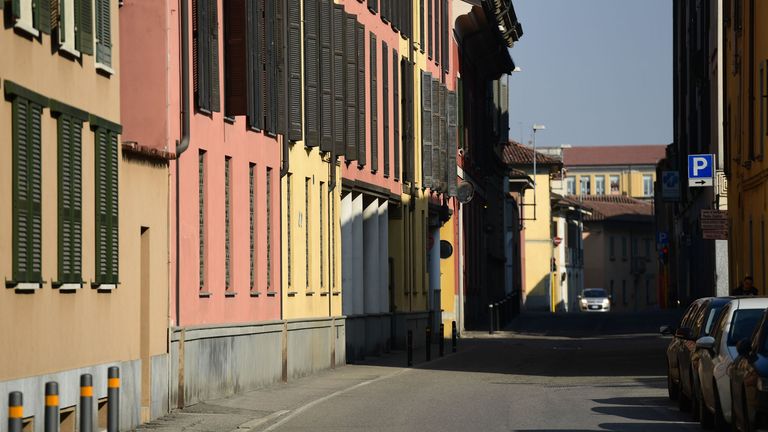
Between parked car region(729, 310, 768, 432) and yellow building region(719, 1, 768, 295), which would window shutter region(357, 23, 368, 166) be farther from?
parked car region(729, 310, 768, 432)

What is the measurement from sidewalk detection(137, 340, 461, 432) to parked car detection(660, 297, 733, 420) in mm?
4928

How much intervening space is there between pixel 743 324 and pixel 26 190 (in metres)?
7.58

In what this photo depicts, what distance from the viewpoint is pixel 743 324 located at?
63.1ft

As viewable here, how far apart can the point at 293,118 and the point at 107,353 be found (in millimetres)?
12064

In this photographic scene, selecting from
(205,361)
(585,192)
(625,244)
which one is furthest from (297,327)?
(585,192)

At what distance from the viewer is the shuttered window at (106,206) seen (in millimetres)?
20188

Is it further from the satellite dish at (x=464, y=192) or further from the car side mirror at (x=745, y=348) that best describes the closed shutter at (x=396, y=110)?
the car side mirror at (x=745, y=348)

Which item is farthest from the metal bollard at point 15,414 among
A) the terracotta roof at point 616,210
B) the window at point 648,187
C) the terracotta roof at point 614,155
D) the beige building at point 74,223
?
the window at point 648,187

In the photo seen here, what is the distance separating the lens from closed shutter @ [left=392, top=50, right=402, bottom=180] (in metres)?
44.1

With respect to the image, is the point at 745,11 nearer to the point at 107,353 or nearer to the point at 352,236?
the point at 352,236

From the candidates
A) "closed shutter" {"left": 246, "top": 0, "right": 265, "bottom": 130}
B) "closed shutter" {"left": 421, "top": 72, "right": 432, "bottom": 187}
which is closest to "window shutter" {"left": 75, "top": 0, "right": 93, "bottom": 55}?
"closed shutter" {"left": 246, "top": 0, "right": 265, "bottom": 130}

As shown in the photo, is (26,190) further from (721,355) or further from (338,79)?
(338,79)

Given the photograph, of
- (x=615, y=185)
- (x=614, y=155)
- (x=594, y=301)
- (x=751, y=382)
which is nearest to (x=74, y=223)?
(x=751, y=382)

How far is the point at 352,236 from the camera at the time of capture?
3969 cm
